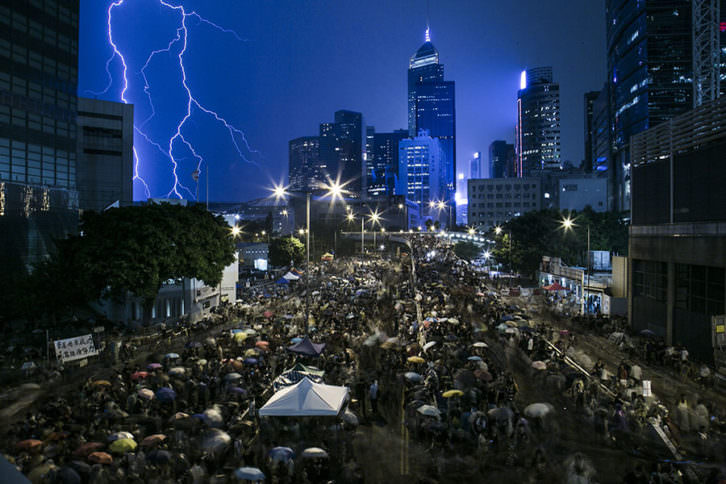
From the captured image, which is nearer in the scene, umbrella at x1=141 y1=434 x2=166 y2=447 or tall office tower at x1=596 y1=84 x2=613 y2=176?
umbrella at x1=141 y1=434 x2=166 y2=447

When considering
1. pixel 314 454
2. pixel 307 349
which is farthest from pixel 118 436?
pixel 307 349

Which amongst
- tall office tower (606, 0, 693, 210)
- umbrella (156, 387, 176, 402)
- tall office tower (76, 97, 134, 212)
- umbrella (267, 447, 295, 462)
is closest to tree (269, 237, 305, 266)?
tall office tower (76, 97, 134, 212)

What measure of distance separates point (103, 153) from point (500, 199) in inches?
4554

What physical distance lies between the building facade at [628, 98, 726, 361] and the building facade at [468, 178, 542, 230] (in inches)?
4676

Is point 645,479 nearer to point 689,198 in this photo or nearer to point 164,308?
point 689,198

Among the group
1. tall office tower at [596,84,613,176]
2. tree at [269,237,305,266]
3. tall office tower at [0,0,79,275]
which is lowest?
tree at [269,237,305,266]

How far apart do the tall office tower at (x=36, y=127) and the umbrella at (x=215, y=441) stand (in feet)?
115

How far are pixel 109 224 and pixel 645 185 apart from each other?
3349 centimetres

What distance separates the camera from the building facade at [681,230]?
884 inches

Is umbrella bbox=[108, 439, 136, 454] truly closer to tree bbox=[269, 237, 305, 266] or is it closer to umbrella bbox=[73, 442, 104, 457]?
umbrella bbox=[73, 442, 104, 457]

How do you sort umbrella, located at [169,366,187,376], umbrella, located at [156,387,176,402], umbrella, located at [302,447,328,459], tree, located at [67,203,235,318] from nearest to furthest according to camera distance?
umbrella, located at [302,447,328,459] < umbrella, located at [156,387,176,402] < umbrella, located at [169,366,187,376] < tree, located at [67,203,235,318]

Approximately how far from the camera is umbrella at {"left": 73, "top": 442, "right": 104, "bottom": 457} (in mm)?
10953

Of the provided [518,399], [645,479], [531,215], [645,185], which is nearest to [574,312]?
[645,185]

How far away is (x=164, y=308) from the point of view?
33750mm
